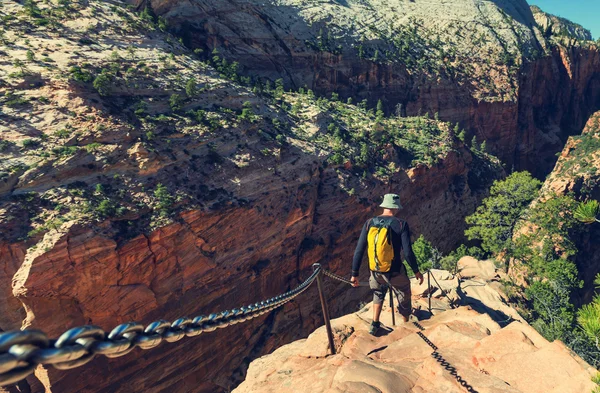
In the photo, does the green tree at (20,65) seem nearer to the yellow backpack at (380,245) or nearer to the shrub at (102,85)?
the shrub at (102,85)

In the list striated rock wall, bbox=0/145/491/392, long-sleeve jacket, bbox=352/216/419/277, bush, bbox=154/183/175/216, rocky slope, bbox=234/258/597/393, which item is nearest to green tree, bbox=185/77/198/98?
striated rock wall, bbox=0/145/491/392

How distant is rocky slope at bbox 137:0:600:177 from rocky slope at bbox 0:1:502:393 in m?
10.4

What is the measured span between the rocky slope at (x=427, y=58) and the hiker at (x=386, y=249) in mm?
36532

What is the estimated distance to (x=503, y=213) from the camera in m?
29.5

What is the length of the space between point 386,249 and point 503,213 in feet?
87.6

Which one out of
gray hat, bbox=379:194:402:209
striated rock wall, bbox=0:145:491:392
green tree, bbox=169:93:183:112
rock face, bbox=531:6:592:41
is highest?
rock face, bbox=531:6:592:41

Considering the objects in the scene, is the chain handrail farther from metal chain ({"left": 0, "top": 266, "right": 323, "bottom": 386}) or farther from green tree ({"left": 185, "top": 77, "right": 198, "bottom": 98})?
green tree ({"left": 185, "top": 77, "right": 198, "bottom": 98})

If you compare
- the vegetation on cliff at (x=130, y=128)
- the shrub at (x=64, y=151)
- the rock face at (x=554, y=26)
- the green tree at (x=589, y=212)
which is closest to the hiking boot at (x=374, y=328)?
the green tree at (x=589, y=212)

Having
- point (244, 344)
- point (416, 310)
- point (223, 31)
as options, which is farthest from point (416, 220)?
point (223, 31)

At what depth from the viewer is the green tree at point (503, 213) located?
1076 inches

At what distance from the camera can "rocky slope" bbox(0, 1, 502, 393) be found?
17.6 m

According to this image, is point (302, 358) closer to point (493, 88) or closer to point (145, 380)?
point (145, 380)

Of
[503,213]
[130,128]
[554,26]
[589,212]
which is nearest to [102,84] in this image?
[130,128]

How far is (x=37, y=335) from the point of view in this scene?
75.7 inches
